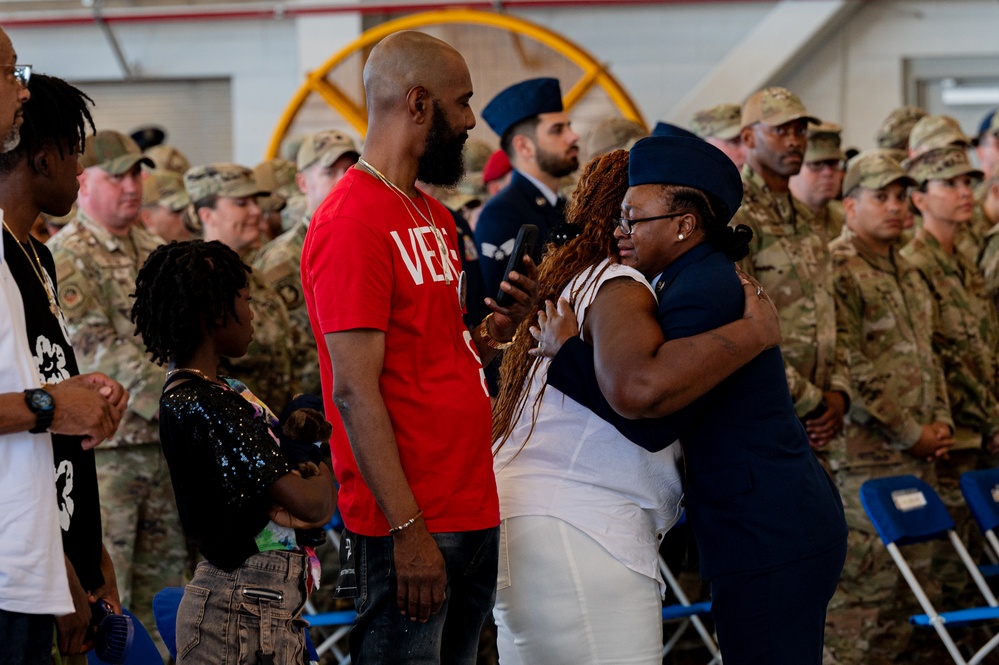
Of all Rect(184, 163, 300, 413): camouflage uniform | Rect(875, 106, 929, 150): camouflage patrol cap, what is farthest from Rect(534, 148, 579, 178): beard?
Rect(875, 106, 929, 150): camouflage patrol cap

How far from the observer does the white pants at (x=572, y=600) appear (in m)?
2.51

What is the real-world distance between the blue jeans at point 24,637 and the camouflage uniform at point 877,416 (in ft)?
11.0

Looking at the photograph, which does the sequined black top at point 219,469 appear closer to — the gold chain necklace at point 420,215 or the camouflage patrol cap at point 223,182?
the gold chain necklace at point 420,215

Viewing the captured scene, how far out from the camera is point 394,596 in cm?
241

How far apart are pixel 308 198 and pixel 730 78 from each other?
6075 mm

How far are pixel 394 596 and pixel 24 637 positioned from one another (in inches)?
27.4

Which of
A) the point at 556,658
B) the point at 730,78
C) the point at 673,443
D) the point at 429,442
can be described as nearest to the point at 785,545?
the point at 673,443

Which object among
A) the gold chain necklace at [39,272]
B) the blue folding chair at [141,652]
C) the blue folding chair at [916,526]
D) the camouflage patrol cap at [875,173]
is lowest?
the blue folding chair at [916,526]

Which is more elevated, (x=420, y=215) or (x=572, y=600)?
(x=420, y=215)

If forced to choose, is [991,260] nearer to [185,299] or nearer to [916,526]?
[916,526]

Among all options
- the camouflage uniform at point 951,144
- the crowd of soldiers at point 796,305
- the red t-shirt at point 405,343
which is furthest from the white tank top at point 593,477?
the camouflage uniform at point 951,144

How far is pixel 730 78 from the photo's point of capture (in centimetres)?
1095

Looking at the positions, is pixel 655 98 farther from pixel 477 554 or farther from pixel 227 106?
pixel 477 554

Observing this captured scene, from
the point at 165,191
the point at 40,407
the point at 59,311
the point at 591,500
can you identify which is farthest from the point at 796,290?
the point at 165,191
